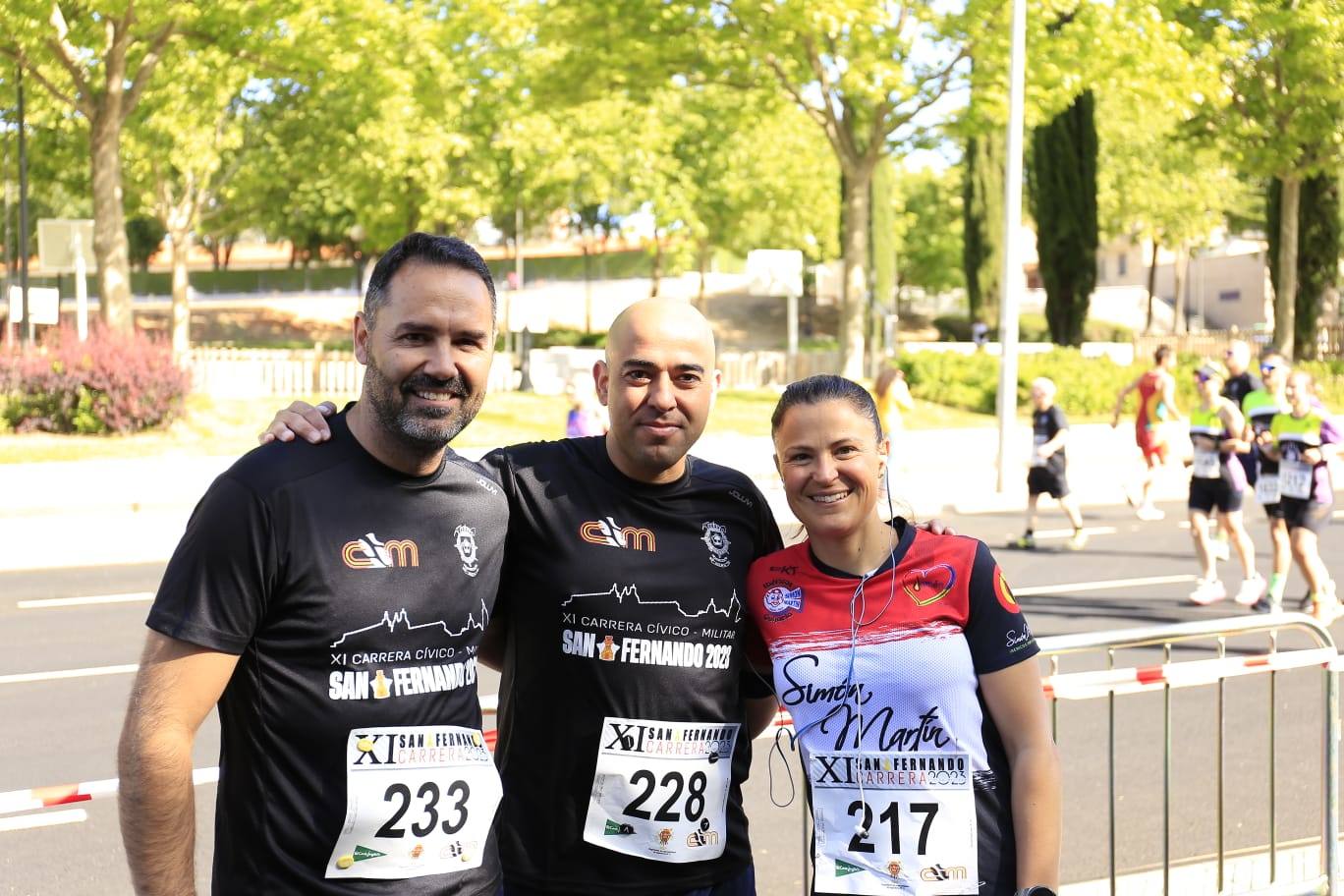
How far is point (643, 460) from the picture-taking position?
10.2 feet

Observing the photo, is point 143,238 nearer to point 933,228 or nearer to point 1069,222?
point 933,228

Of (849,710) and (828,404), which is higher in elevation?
(828,404)

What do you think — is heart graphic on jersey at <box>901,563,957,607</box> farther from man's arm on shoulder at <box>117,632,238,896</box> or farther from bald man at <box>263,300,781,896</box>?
man's arm on shoulder at <box>117,632,238,896</box>

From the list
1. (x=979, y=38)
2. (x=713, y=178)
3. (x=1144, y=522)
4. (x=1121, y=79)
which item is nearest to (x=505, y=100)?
(x=979, y=38)

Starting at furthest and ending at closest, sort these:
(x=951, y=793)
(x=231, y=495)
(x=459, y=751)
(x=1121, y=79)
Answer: (x=1121, y=79) < (x=951, y=793) < (x=459, y=751) < (x=231, y=495)

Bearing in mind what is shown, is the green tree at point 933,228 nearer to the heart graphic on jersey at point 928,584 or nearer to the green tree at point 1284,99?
the green tree at point 1284,99

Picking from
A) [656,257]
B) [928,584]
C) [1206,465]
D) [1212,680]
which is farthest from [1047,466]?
[656,257]

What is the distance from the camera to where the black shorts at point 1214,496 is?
12.4 metres

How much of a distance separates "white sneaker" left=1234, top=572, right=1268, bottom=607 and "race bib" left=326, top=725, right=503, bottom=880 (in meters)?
10.4

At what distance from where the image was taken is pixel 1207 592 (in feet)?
39.8

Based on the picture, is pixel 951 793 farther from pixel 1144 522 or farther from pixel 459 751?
pixel 1144 522

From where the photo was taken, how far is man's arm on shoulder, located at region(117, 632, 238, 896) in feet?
8.14

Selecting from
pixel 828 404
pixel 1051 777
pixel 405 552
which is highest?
pixel 828 404

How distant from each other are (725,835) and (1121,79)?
75.9ft
